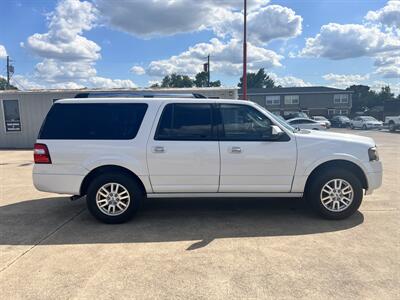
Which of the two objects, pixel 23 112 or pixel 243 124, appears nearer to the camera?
pixel 243 124

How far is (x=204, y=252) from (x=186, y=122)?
197cm

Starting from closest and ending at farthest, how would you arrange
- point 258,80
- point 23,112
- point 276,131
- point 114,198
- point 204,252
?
point 204,252
point 276,131
point 114,198
point 23,112
point 258,80

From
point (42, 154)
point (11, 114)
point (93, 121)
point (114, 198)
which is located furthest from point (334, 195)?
point (11, 114)

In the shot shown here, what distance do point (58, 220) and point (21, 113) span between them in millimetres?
13900

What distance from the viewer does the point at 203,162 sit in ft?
16.6

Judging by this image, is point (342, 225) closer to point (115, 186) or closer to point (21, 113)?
point (115, 186)

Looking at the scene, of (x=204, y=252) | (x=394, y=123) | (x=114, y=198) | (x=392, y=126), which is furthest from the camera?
(x=392, y=126)

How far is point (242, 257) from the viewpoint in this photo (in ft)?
13.0

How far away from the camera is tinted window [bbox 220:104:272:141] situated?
5.11 meters

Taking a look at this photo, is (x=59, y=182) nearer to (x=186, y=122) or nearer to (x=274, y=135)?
(x=186, y=122)

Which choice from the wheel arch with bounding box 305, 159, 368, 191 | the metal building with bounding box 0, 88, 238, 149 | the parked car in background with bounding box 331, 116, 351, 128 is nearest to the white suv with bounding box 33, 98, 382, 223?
the wheel arch with bounding box 305, 159, 368, 191

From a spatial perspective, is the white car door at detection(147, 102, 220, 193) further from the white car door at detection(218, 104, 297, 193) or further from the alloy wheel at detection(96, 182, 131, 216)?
the alloy wheel at detection(96, 182, 131, 216)

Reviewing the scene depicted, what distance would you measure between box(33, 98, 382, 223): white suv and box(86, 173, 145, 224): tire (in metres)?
0.01

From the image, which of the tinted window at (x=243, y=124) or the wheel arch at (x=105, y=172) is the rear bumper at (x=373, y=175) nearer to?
the tinted window at (x=243, y=124)
